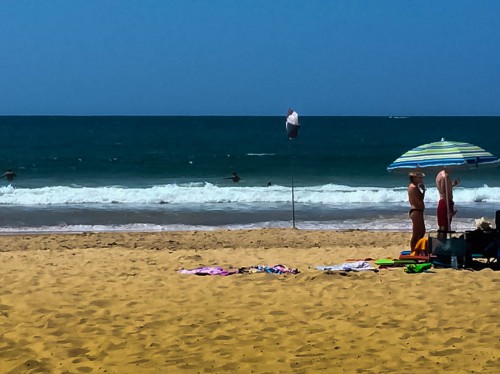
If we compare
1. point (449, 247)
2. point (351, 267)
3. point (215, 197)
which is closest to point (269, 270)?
point (351, 267)

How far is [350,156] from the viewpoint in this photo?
1919 inches

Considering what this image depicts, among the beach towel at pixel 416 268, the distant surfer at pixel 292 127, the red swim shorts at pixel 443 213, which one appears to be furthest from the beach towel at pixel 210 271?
the distant surfer at pixel 292 127

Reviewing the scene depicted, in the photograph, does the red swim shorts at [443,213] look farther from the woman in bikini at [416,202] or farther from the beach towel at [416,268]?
the beach towel at [416,268]

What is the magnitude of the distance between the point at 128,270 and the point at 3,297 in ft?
6.85

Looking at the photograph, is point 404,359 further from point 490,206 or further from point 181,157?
point 181,157

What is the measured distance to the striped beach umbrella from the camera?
9.16 metres

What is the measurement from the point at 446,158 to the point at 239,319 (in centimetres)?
396

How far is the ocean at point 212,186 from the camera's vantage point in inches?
738

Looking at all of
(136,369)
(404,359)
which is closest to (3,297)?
(136,369)

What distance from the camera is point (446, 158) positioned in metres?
9.23

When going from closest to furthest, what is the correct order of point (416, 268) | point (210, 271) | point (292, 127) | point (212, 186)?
1. point (416, 268)
2. point (210, 271)
3. point (292, 127)
4. point (212, 186)

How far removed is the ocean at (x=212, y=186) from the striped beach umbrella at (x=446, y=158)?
7.09 meters

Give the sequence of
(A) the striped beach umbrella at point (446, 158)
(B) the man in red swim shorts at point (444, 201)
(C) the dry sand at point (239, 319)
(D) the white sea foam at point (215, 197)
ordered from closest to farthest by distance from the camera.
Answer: (C) the dry sand at point (239, 319) → (A) the striped beach umbrella at point (446, 158) → (B) the man in red swim shorts at point (444, 201) → (D) the white sea foam at point (215, 197)

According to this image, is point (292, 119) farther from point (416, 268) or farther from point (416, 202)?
point (416, 268)
